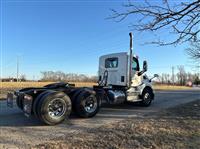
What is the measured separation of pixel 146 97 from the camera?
12.5 m

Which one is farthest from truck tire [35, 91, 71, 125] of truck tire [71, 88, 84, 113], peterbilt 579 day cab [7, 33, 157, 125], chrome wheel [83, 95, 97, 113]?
chrome wheel [83, 95, 97, 113]

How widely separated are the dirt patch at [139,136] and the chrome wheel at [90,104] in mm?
1699

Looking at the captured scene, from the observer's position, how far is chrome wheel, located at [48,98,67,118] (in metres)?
7.87

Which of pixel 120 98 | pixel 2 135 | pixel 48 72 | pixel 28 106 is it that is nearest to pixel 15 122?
pixel 28 106

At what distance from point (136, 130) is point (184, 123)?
6.47 ft

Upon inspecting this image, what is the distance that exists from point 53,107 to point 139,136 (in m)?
2.91

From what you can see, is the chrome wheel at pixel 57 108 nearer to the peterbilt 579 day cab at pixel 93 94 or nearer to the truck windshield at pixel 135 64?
the peterbilt 579 day cab at pixel 93 94

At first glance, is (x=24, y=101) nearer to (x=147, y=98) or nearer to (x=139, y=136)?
(x=139, y=136)

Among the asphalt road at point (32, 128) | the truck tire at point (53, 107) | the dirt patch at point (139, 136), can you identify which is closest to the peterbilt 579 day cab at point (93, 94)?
the truck tire at point (53, 107)

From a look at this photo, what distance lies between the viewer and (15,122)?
26.2 ft

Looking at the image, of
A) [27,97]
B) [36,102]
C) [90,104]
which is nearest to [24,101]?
[27,97]

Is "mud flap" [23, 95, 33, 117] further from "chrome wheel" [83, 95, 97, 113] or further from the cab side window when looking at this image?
the cab side window

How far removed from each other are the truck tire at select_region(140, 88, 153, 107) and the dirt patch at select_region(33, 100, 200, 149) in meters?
4.06

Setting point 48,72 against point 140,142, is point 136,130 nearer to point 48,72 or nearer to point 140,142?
point 140,142
